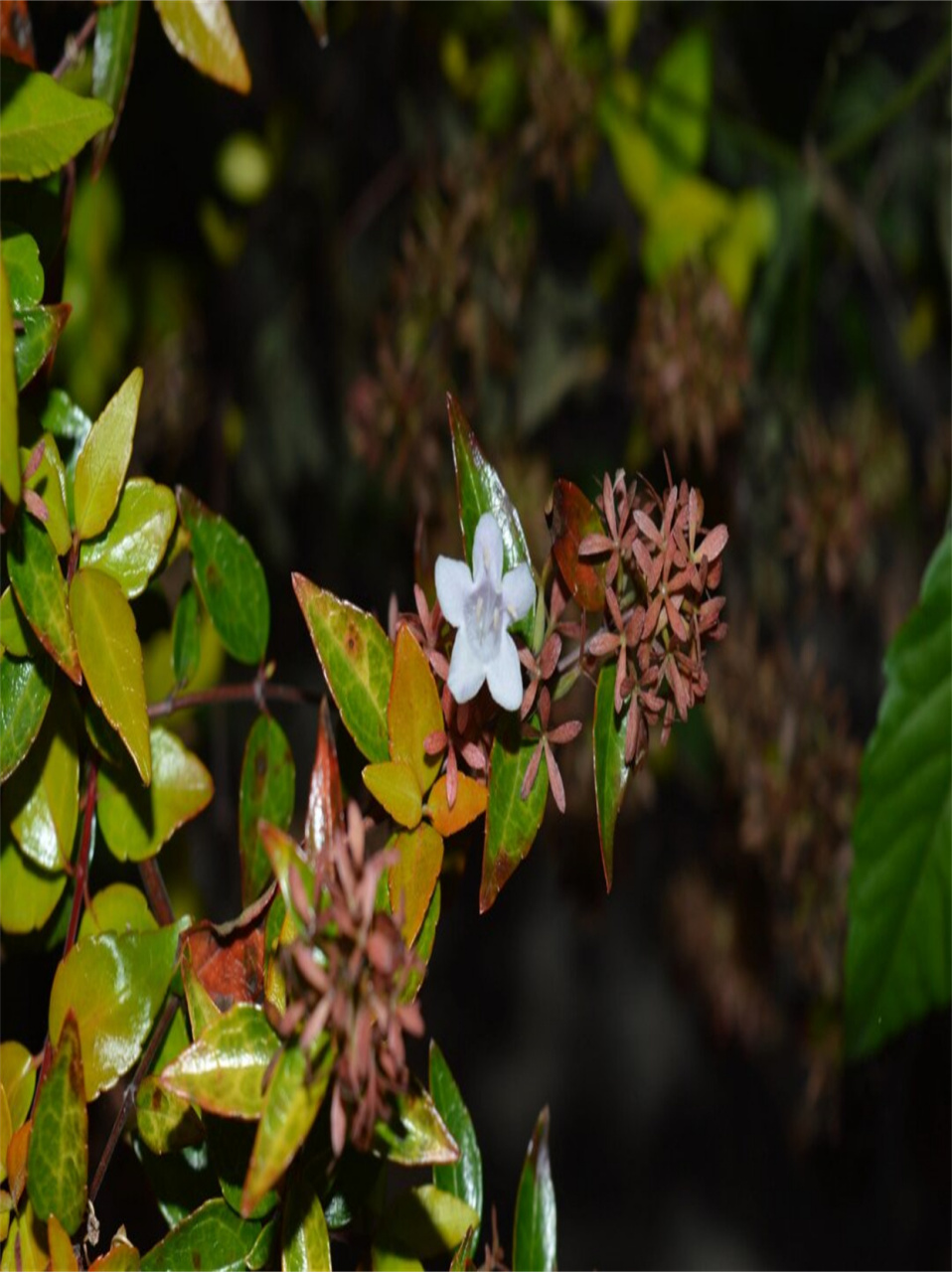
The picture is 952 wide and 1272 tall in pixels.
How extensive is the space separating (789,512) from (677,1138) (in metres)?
0.29

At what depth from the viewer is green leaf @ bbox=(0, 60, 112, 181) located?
21cm

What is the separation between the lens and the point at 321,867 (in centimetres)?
17

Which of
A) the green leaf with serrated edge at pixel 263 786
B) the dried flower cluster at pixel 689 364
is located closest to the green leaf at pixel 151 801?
the green leaf with serrated edge at pixel 263 786

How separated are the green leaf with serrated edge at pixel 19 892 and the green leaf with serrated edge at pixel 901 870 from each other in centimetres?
24

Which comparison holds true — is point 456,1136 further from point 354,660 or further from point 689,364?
point 689,364

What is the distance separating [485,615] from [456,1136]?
0.10 meters

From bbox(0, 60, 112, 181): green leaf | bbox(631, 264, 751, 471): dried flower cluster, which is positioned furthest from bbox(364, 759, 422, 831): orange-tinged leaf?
bbox(631, 264, 751, 471): dried flower cluster

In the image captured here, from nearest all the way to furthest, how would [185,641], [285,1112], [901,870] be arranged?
[285,1112] → [185,641] → [901,870]

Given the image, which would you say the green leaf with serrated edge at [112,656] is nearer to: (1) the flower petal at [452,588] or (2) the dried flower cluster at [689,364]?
(1) the flower petal at [452,588]

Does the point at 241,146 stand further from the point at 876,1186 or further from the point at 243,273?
the point at 876,1186

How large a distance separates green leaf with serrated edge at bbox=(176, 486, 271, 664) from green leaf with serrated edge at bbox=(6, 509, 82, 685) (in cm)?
4

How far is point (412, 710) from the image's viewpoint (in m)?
0.20

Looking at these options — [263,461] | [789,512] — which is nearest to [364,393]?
[263,461]

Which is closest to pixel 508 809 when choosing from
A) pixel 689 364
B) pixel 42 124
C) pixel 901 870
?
pixel 42 124
